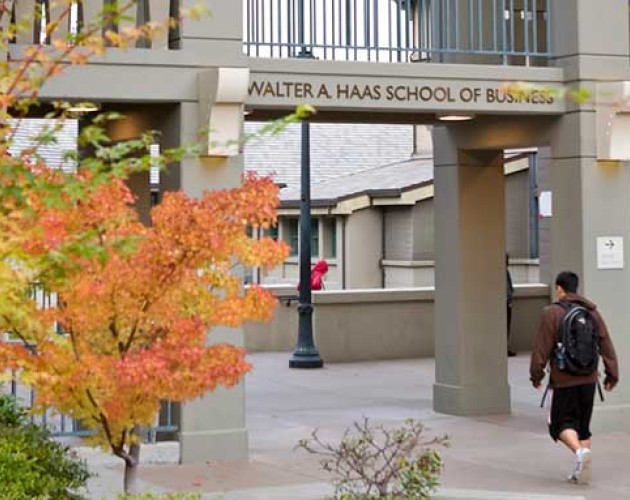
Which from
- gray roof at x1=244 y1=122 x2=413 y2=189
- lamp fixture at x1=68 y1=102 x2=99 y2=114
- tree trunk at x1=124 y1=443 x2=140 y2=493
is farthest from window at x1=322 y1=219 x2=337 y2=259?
tree trunk at x1=124 y1=443 x2=140 y2=493

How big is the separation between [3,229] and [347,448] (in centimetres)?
348

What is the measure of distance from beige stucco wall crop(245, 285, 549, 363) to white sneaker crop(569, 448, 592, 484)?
1157 cm

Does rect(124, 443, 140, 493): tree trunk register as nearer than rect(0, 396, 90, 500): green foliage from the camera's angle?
No

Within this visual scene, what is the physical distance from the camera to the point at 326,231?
119 ft

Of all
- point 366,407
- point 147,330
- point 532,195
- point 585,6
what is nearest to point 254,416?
point 366,407

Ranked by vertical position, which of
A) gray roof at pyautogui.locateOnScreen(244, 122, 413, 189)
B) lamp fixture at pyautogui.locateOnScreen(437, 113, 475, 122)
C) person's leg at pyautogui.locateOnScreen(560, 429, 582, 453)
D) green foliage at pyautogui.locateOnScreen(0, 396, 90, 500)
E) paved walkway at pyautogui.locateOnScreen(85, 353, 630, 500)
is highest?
gray roof at pyautogui.locateOnScreen(244, 122, 413, 189)

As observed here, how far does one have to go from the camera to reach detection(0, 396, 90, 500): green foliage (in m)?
8.29

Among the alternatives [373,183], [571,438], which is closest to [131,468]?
[571,438]

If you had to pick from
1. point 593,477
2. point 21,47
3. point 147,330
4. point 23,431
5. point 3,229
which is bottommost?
point 593,477

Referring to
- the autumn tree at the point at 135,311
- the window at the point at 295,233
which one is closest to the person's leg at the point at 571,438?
the autumn tree at the point at 135,311

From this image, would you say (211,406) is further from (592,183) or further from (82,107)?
(592,183)

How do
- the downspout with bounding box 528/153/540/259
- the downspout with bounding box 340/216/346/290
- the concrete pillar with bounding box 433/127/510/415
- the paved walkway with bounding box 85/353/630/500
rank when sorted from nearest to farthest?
the paved walkway with bounding box 85/353/630/500 → the concrete pillar with bounding box 433/127/510/415 → the downspout with bounding box 528/153/540/259 → the downspout with bounding box 340/216/346/290

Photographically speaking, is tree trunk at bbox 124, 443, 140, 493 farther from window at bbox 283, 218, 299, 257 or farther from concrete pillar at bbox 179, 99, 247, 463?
window at bbox 283, 218, 299, 257

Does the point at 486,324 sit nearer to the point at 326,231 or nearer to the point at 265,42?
the point at 265,42
